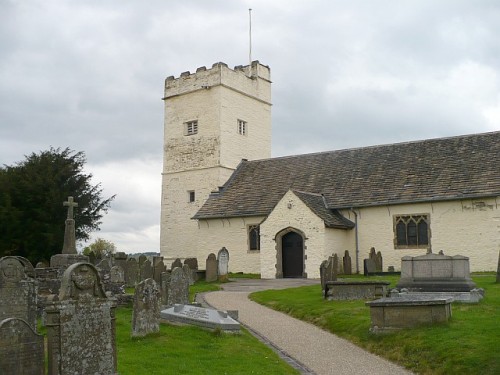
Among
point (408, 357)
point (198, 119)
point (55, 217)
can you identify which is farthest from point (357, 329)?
point (198, 119)

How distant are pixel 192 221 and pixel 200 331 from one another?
29.2 metres

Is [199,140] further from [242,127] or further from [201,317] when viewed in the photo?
[201,317]

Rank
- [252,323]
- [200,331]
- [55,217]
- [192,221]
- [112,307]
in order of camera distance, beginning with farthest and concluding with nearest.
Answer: [192,221] → [55,217] → [252,323] → [200,331] → [112,307]

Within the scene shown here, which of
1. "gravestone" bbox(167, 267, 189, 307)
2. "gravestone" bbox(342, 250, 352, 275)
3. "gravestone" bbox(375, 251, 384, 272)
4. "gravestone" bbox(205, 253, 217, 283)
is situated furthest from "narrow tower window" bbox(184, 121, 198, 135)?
"gravestone" bbox(167, 267, 189, 307)

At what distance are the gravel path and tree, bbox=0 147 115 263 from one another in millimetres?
21640

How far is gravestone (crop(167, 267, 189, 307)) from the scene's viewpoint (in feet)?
54.5

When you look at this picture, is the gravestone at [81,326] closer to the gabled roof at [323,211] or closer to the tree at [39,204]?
the gabled roof at [323,211]

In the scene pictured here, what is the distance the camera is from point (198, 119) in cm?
4384

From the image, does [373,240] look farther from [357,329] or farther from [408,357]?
[408,357]

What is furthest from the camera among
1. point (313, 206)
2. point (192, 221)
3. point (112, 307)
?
point (192, 221)

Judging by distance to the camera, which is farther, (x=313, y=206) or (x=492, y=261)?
(x=313, y=206)

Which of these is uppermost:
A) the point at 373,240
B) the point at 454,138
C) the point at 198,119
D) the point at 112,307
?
the point at 198,119

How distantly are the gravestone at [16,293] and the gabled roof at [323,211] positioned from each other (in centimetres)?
1928

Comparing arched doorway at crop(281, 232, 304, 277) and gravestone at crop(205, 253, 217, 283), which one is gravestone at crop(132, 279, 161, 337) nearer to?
gravestone at crop(205, 253, 217, 283)
